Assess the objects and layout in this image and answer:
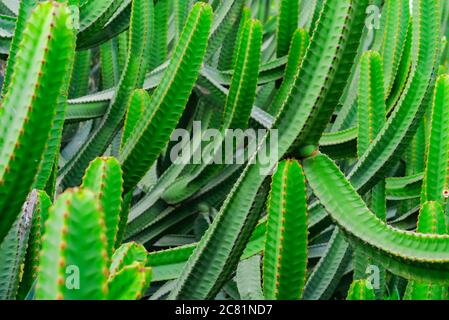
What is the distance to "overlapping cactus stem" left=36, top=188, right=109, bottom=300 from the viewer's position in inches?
24.4

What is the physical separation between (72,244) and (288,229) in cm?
37

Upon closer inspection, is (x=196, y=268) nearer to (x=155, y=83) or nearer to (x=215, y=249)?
(x=215, y=249)

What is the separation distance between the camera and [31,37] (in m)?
0.82

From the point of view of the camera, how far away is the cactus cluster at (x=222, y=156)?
816 millimetres

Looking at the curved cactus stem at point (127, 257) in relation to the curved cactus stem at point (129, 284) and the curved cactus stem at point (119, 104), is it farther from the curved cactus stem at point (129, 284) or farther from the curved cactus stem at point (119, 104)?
the curved cactus stem at point (119, 104)

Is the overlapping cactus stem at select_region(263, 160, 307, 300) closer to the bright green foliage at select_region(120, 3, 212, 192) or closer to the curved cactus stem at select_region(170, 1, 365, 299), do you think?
the curved cactus stem at select_region(170, 1, 365, 299)

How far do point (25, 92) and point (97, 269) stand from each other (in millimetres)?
282

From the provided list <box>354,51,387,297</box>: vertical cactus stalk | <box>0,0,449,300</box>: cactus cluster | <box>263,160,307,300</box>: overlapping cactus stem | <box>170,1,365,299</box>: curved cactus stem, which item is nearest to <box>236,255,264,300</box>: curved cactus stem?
<box>0,0,449,300</box>: cactus cluster

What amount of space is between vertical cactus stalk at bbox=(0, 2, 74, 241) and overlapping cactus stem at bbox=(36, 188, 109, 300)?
0.20 metres

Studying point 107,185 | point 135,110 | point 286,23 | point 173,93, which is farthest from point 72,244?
point 286,23

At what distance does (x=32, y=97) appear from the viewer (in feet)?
2.63

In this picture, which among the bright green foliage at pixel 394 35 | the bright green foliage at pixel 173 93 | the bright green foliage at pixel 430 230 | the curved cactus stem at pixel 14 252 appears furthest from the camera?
the bright green foliage at pixel 394 35

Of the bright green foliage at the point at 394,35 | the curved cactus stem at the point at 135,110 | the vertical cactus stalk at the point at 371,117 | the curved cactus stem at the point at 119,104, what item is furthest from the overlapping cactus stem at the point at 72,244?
the bright green foliage at the point at 394,35

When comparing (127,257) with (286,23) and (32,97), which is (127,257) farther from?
(286,23)
